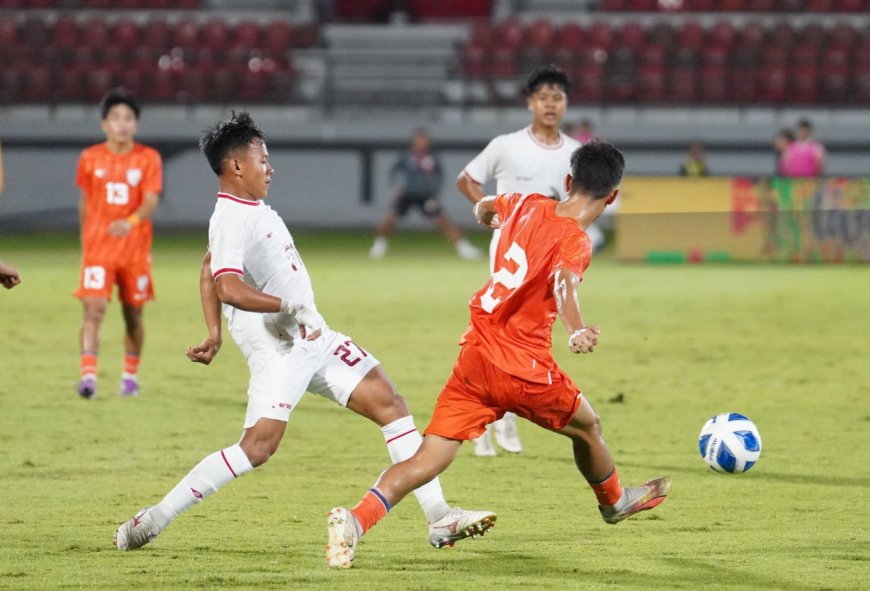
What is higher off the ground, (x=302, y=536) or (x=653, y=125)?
(x=302, y=536)

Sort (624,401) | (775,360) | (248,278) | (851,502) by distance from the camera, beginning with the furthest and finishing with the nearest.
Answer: (775,360)
(624,401)
(851,502)
(248,278)

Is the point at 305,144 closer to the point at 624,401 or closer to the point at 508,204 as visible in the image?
the point at 624,401

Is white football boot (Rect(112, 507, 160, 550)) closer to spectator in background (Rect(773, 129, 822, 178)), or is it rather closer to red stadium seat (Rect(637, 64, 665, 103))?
spectator in background (Rect(773, 129, 822, 178))

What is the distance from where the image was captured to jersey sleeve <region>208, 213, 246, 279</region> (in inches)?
223

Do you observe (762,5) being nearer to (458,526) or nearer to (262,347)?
(262,347)

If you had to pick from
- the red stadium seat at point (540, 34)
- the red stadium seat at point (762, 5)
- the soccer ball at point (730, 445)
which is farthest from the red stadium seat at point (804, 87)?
the soccer ball at point (730, 445)

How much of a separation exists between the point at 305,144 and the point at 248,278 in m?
22.5

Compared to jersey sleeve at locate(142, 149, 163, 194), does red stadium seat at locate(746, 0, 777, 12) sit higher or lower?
lower

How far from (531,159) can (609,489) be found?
3.02 metres

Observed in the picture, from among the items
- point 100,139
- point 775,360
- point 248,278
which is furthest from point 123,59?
point 248,278

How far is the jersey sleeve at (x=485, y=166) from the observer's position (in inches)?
338

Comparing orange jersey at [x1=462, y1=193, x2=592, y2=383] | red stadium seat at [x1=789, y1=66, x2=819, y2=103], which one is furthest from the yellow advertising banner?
orange jersey at [x1=462, y1=193, x2=592, y2=383]

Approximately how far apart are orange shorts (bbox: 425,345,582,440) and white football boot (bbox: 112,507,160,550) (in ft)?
3.86

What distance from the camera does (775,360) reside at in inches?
479
